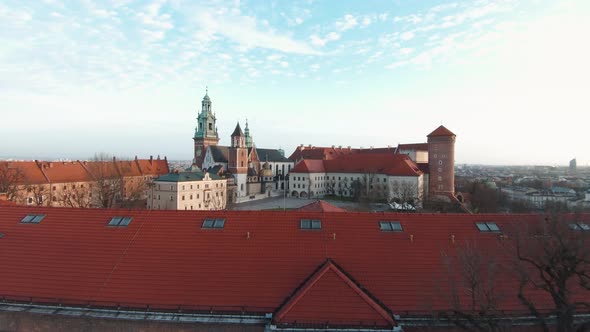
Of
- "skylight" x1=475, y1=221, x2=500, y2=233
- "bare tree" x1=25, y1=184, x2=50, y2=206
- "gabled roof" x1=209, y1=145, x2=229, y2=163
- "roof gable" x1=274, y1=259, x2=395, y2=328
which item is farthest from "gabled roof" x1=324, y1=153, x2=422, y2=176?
"roof gable" x1=274, y1=259, x2=395, y2=328

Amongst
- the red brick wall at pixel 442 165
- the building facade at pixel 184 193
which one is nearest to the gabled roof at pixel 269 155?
the building facade at pixel 184 193

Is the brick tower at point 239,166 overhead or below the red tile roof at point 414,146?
below

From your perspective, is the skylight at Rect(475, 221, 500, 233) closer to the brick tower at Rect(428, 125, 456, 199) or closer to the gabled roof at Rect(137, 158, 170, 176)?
the brick tower at Rect(428, 125, 456, 199)

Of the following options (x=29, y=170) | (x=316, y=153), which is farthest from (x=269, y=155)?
(x=29, y=170)

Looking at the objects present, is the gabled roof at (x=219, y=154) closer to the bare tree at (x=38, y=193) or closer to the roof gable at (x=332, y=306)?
the bare tree at (x=38, y=193)

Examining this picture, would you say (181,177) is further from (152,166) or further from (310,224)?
(310,224)

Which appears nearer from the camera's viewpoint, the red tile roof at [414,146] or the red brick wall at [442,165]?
the red brick wall at [442,165]

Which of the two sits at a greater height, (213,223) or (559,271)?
(213,223)
